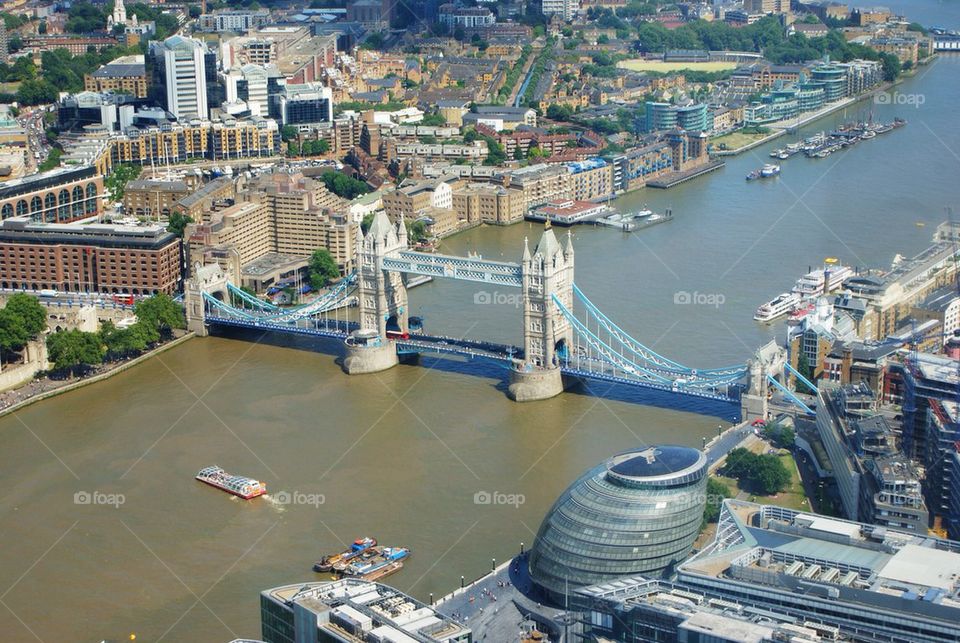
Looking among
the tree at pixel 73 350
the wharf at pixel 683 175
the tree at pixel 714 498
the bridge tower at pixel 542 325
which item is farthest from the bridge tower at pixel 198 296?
the wharf at pixel 683 175

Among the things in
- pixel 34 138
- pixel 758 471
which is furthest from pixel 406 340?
pixel 34 138

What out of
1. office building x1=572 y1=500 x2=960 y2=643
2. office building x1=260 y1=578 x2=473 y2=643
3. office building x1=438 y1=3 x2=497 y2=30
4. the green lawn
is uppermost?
office building x1=438 y1=3 x2=497 y2=30

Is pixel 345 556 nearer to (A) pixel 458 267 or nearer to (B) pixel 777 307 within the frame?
(A) pixel 458 267

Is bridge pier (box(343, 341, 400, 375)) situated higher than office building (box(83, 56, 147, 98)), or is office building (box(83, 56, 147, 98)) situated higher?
office building (box(83, 56, 147, 98))

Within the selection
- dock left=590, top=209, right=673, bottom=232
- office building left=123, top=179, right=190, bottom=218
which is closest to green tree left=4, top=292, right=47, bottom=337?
office building left=123, top=179, right=190, bottom=218

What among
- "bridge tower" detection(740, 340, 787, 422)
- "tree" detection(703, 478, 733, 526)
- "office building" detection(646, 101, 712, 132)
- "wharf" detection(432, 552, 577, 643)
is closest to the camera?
"wharf" detection(432, 552, 577, 643)

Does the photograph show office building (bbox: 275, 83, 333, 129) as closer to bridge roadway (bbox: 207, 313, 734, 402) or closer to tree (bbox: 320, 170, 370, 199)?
tree (bbox: 320, 170, 370, 199)

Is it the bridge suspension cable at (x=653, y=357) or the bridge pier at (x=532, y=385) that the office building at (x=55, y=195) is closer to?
the bridge suspension cable at (x=653, y=357)
